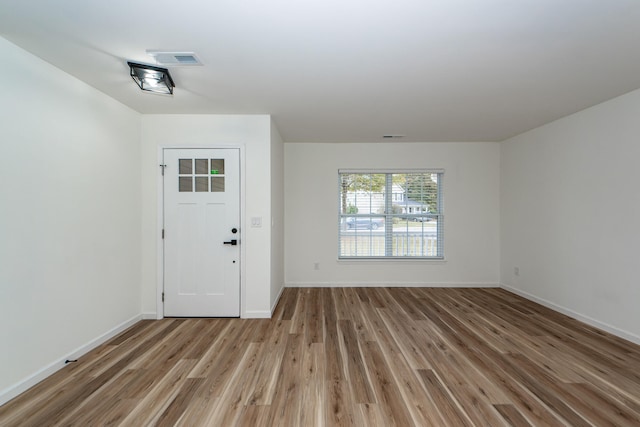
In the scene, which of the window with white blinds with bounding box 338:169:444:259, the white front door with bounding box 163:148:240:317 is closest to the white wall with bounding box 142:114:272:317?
the white front door with bounding box 163:148:240:317

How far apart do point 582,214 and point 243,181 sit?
4.23 m

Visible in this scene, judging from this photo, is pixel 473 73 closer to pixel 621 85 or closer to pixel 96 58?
pixel 621 85

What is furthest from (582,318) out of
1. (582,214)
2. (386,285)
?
(386,285)

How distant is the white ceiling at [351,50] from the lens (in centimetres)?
164

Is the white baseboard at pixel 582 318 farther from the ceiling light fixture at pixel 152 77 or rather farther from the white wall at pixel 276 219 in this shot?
the ceiling light fixture at pixel 152 77

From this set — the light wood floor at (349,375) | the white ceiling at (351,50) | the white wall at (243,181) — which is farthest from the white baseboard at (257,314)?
the white ceiling at (351,50)

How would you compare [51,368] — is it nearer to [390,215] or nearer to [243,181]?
[243,181]

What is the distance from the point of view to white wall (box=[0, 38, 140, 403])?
1.99 metres

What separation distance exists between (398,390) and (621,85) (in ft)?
11.6

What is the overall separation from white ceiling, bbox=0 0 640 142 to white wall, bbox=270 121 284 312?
29.3 inches

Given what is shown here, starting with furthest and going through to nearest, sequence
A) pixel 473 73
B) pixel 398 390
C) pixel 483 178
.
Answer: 1. pixel 483 178
2. pixel 473 73
3. pixel 398 390

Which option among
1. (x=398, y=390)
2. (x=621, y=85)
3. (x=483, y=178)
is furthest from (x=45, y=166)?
(x=483, y=178)

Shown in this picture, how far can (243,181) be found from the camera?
3.47 meters

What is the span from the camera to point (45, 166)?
7.36 feet
